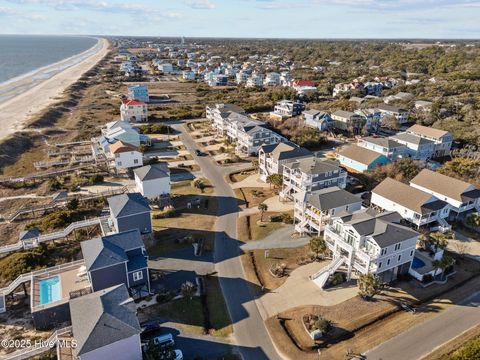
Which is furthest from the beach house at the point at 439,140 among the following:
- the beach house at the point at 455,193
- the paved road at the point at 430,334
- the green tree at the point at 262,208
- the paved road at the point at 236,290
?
the paved road at the point at 236,290

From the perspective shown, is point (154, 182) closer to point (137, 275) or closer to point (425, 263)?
point (137, 275)

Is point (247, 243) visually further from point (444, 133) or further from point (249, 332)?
point (444, 133)

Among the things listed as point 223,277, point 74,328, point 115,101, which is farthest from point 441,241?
point 115,101

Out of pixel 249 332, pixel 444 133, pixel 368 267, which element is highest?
pixel 444 133

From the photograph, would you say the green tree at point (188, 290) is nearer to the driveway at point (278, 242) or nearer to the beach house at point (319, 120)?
the driveway at point (278, 242)

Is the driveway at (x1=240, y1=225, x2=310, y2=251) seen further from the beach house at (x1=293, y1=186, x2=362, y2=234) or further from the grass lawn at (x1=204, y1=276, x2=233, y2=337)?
the grass lawn at (x1=204, y1=276, x2=233, y2=337)
